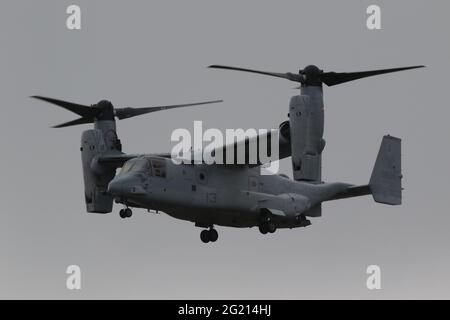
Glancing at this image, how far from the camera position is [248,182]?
151 feet

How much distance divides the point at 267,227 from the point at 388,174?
451 centimetres

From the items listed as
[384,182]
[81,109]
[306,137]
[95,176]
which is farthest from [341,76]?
[81,109]

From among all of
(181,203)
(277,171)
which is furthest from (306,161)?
(181,203)

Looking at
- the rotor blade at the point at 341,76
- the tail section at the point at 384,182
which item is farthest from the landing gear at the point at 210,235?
the rotor blade at the point at 341,76

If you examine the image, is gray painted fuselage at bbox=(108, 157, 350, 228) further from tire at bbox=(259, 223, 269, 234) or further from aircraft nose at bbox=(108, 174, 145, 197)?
tire at bbox=(259, 223, 269, 234)

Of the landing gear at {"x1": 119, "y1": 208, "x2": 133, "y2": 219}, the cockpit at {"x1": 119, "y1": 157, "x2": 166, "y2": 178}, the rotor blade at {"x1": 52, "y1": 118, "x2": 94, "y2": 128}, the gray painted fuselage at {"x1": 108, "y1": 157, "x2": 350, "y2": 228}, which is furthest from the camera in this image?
the rotor blade at {"x1": 52, "y1": 118, "x2": 94, "y2": 128}

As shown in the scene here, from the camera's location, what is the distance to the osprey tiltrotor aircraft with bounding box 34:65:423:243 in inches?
1721

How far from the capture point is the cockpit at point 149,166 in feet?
143

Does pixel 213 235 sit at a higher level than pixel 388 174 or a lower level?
lower

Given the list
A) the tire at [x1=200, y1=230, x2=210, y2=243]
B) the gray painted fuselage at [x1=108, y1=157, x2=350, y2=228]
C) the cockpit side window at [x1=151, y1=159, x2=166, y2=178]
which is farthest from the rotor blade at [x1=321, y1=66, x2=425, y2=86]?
the cockpit side window at [x1=151, y1=159, x2=166, y2=178]

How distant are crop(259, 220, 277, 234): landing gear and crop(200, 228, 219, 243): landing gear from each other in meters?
1.57

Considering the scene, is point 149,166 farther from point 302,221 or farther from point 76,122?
point 76,122

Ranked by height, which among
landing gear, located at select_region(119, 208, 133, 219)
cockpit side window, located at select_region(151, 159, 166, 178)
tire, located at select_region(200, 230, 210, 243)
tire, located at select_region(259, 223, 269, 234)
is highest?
cockpit side window, located at select_region(151, 159, 166, 178)
